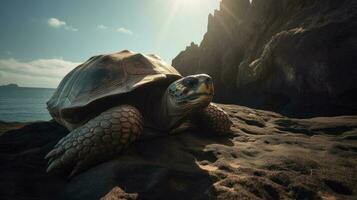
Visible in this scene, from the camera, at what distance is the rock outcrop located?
6.90 ft

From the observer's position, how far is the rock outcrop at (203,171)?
82.8 inches

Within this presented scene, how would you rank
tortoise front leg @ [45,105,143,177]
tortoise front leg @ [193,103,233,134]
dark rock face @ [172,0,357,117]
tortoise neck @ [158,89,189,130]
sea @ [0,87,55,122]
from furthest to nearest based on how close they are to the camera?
sea @ [0,87,55,122], dark rock face @ [172,0,357,117], tortoise front leg @ [193,103,233,134], tortoise neck @ [158,89,189,130], tortoise front leg @ [45,105,143,177]

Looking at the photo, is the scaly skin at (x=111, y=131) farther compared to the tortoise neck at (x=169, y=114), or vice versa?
the tortoise neck at (x=169, y=114)

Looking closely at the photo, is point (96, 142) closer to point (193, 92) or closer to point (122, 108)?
point (122, 108)

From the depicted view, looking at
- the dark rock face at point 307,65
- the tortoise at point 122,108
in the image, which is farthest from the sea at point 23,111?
the tortoise at point 122,108

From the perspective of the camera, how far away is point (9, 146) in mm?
3879

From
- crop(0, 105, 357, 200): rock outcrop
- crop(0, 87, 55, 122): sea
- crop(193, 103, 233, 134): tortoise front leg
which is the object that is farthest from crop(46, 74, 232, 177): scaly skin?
crop(0, 87, 55, 122): sea

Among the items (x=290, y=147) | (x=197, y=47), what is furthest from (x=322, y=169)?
(x=197, y=47)

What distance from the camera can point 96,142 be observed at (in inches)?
105

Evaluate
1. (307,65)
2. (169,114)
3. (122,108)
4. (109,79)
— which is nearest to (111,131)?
(122,108)

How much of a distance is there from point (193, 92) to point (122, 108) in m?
0.82

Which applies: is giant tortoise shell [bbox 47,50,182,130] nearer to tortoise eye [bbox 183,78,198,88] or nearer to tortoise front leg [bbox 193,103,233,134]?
tortoise eye [bbox 183,78,198,88]

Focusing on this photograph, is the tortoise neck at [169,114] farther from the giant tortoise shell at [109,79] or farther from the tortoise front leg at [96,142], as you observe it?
the tortoise front leg at [96,142]

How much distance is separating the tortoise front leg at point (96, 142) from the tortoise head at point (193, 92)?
561 mm
